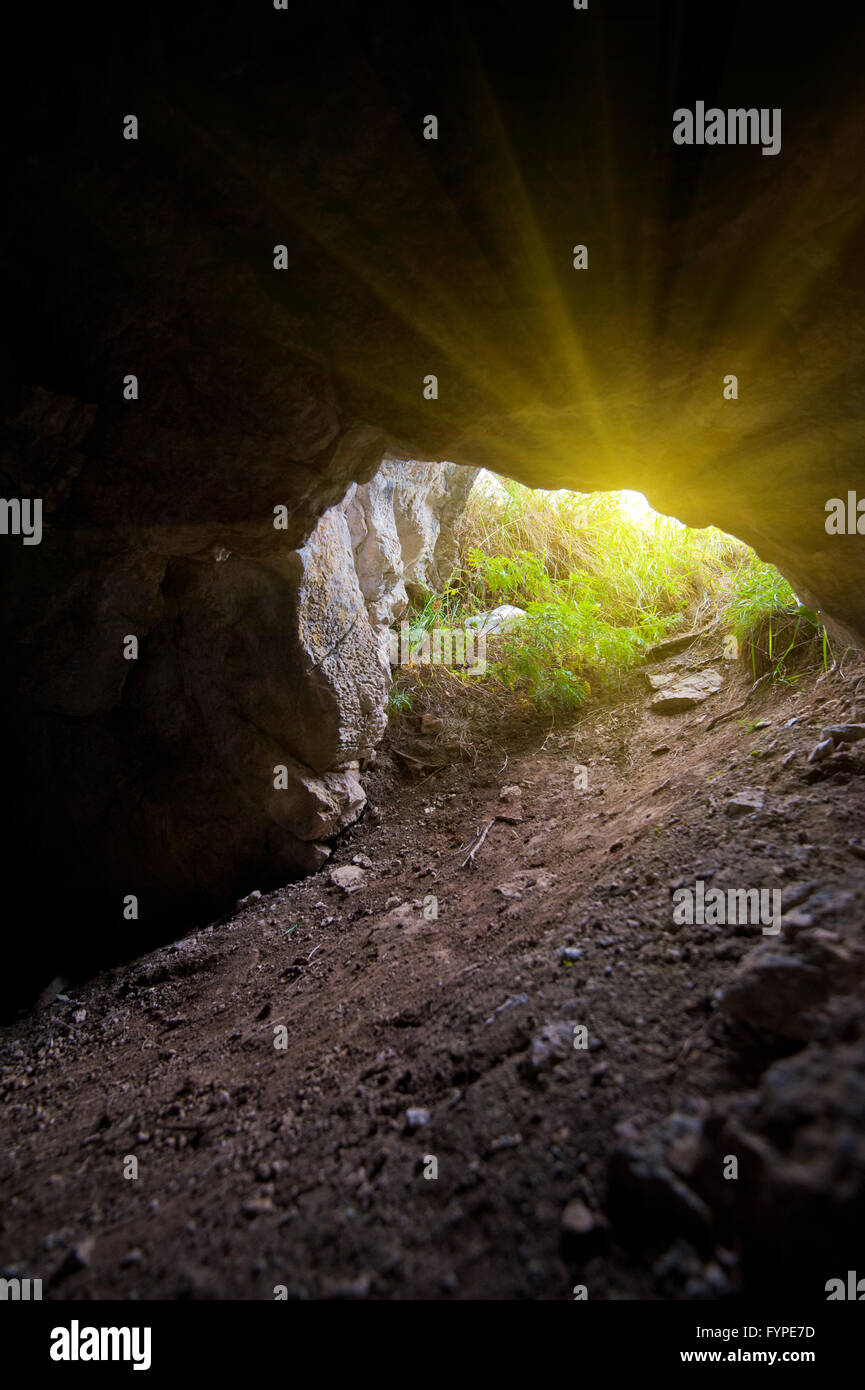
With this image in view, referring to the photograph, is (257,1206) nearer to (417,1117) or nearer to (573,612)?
(417,1117)

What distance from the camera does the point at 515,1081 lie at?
1285 mm

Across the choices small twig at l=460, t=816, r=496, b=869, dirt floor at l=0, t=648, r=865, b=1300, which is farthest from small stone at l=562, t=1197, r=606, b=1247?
small twig at l=460, t=816, r=496, b=869

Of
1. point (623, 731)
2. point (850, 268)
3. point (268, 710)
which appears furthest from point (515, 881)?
point (850, 268)

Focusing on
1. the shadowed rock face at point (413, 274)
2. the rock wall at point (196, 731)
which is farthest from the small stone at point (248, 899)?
the shadowed rock face at point (413, 274)

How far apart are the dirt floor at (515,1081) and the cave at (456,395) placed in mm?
10

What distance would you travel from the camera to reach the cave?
1047 mm

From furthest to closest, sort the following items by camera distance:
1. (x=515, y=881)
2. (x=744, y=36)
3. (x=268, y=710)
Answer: (x=268, y=710)
(x=515, y=881)
(x=744, y=36)

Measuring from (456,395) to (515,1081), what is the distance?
2054mm

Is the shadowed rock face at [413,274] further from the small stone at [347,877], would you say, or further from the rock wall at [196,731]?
the small stone at [347,877]

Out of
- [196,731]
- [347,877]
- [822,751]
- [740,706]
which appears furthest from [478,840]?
[196,731]

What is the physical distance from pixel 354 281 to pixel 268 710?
2.16 meters

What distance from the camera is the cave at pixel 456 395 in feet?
3.43
